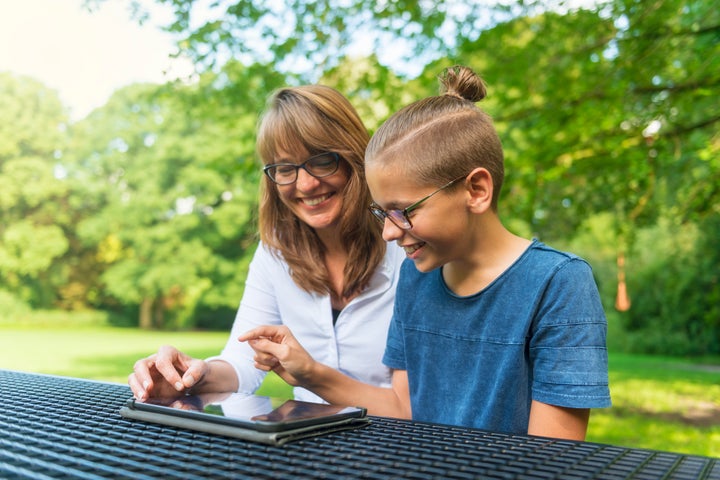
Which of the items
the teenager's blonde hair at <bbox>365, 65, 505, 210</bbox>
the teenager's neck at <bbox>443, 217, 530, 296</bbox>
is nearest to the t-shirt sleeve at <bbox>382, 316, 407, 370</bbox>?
the teenager's neck at <bbox>443, 217, 530, 296</bbox>

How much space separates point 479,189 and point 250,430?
931 millimetres

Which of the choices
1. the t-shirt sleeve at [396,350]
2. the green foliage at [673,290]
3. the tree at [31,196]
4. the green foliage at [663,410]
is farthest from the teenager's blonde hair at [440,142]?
the tree at [31,196]

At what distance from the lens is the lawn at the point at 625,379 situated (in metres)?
7.59

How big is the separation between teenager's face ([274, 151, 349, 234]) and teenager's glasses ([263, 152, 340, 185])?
14 mm

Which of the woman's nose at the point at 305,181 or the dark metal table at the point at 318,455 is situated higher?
the woman's nose at the point at 305,181

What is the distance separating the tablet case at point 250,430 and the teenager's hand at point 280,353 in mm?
492

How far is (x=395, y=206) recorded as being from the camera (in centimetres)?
164

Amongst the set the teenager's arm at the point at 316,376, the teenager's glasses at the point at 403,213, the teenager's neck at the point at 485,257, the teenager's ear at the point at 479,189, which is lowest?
the teenager's arm at the point at 316,376

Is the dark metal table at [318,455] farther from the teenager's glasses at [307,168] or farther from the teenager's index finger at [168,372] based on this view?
the teenager's glasses at [307,168]

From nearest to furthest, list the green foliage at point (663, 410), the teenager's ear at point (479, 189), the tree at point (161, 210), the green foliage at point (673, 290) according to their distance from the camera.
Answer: the teenager's ear at point (479, 189) < the green foliage at point (663, 410) < the green foliage at point (673, 290) < the tree at point (161, 210)

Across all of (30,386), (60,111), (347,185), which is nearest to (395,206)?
(347,185)

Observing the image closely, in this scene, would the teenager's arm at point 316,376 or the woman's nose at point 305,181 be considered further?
the woman's nose at point 305,181

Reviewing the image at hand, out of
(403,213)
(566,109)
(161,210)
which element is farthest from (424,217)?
(161,210)

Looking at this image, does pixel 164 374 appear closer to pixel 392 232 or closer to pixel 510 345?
pixel 392 232
